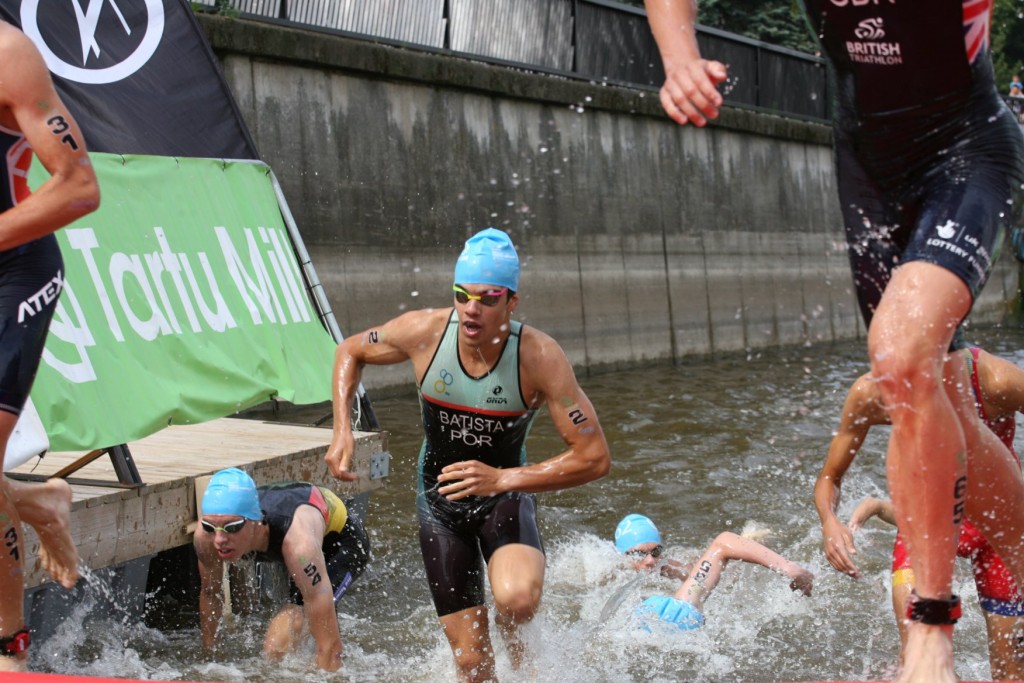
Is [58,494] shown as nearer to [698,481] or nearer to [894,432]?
[894,432]

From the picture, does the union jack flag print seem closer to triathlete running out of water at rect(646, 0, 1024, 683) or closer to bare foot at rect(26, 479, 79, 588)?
triathlete running out of water at rect(646, 0, 1024, 683)

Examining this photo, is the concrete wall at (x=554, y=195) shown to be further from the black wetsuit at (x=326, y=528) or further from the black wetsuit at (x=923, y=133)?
the black wetsuit at (x=923, y=133)

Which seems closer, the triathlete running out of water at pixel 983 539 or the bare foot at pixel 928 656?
the bare foot at pixel 928 656

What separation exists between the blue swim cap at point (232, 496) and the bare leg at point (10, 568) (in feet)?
6.89

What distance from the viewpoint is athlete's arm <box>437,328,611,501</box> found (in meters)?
5.40

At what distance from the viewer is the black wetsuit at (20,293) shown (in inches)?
165

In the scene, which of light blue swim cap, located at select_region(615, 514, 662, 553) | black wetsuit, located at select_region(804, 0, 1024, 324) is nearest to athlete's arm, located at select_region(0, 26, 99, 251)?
black wetsuit, located at select_region(804, 0, 1024, 324)

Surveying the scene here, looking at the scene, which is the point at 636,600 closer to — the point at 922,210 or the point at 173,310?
the point at 173,310

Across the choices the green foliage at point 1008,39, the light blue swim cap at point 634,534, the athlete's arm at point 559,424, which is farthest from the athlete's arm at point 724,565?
the green foliage at point 1008,39

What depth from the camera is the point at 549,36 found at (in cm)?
1827

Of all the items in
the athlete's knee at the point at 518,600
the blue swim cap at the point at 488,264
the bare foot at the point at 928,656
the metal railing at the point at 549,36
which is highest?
the metal railing at the point at 549,36

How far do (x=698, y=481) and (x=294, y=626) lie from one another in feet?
17.2

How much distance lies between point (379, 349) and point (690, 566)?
3.34 metres

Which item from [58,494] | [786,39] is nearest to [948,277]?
[58,494]
